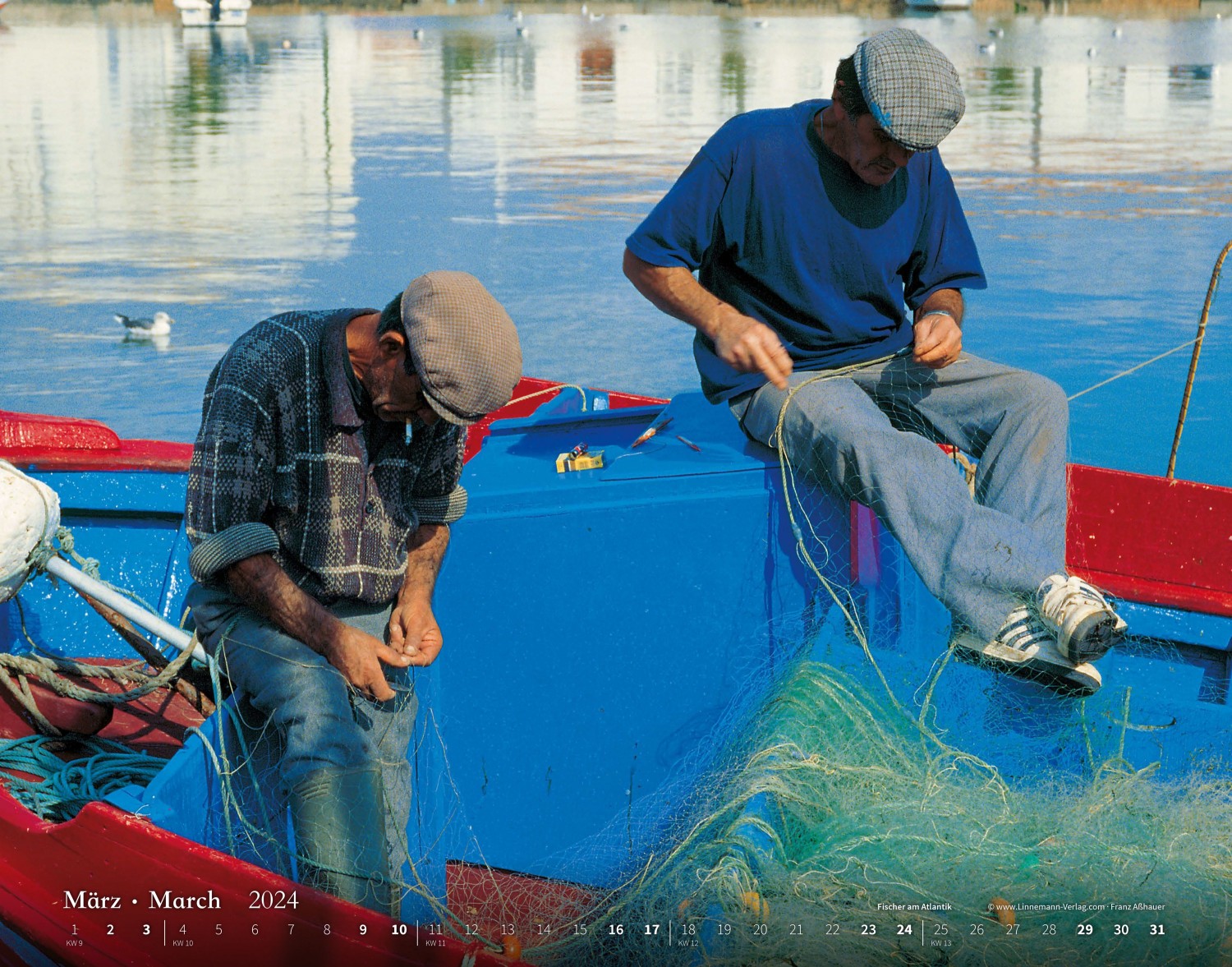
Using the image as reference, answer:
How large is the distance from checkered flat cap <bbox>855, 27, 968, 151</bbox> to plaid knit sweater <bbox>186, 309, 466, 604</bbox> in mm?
1256

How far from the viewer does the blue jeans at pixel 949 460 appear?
117 inches

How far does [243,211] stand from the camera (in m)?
14.0

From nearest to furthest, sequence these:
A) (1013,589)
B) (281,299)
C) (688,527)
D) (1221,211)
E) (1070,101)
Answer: (1013,589) < (688,527) < (281,299) < (1221,211) < (1070,101)

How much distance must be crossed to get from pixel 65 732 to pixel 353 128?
17.2m

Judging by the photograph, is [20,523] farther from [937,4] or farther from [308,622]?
[937,4]

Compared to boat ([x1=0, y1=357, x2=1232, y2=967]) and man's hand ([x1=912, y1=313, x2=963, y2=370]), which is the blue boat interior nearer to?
boat ([x1=0, y1=357, x2=1232, y2=967])

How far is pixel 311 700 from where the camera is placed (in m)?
2.78

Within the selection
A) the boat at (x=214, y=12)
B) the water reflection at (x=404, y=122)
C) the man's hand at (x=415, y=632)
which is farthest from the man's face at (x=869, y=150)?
the boat at (x=214, y=12)

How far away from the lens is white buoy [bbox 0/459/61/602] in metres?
3.46

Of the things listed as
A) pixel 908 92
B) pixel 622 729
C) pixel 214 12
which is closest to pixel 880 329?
pixel 908 92

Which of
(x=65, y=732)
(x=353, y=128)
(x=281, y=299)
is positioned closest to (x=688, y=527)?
(x=65, y=732)

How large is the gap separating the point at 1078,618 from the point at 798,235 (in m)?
1.22

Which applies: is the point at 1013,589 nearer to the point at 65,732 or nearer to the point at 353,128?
the point at 65,732

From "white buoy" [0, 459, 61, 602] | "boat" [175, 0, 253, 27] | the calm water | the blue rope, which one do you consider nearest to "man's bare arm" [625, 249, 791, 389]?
"white buoy" [0, 459, 61, 602]
